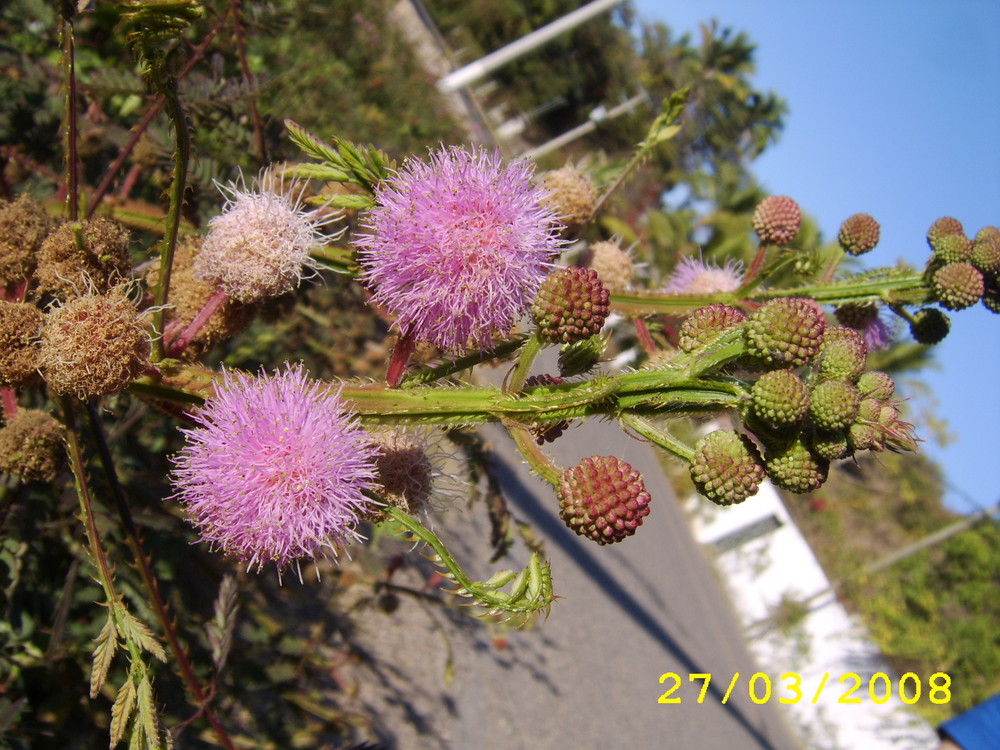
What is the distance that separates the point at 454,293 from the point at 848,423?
2.89 feet

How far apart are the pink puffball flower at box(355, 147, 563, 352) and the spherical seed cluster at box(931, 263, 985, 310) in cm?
131

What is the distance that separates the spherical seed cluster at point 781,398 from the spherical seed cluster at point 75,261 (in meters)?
1.46

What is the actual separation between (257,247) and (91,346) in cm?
48

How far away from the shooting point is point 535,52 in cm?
2402

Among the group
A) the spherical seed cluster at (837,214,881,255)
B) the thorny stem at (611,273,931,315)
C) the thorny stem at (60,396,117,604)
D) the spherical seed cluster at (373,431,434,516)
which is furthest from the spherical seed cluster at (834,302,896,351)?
the thorny stem at (60,396,117,604)

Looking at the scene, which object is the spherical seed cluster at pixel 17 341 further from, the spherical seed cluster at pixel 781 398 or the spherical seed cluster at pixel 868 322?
the spherical seed cluster at pixel 868 322

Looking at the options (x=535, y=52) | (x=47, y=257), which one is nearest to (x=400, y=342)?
(x=47, y=257)

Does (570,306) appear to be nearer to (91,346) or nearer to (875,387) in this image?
(875,387)

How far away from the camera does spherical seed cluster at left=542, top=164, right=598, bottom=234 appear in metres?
2.26

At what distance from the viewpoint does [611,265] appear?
2613 millimetres

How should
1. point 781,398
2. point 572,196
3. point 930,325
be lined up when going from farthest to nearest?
point 572,196 → point 930,325 → point 781,398

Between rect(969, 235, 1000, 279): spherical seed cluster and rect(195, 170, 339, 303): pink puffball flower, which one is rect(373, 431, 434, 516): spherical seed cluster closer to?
rect(195, 170, 339, 303): pink puffball flower

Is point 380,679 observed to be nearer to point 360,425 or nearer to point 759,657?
point 360,425

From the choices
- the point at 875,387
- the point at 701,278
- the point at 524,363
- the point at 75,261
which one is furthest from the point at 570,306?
the point at 701,278
